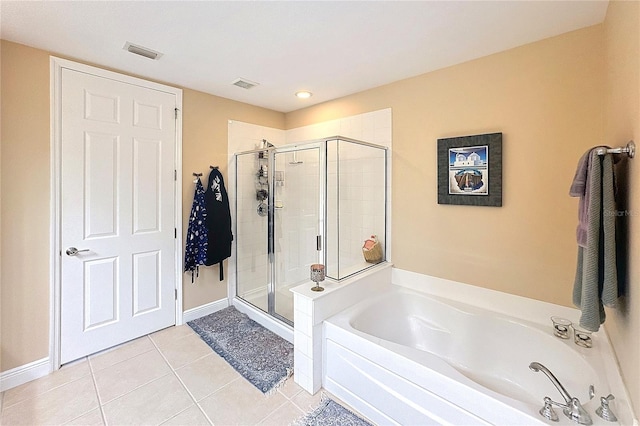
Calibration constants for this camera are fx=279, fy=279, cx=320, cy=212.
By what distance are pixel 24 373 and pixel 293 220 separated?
2.39 meters

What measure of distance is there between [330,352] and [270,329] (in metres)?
1.02

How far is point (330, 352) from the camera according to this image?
1.97 meters

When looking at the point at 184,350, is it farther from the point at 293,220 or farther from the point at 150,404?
the point at 293,220

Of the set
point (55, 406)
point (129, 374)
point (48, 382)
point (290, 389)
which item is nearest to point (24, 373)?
point (48, 382)

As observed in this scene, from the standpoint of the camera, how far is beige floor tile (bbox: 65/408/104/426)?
5.53ft

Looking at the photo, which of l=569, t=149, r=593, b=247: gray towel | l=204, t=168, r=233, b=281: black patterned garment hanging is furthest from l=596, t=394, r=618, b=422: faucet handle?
l=204, t=168, r=233, b=281: black patterned garment hanging

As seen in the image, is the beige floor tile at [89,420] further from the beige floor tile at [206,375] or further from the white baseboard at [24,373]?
the white baseboard at [24,373]

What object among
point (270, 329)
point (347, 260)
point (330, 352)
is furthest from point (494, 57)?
point (270, 329)

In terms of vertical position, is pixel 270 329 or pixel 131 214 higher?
pixel 131 214

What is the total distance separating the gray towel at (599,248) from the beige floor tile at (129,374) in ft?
8.86

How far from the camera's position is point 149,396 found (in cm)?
191

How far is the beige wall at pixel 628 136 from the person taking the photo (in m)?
1.06

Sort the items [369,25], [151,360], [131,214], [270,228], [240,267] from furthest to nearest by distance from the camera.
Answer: [240,267]
[270,228]
[131,214]
[151,360]
[369,25]

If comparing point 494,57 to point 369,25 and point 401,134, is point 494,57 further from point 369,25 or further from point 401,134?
point 369,25
